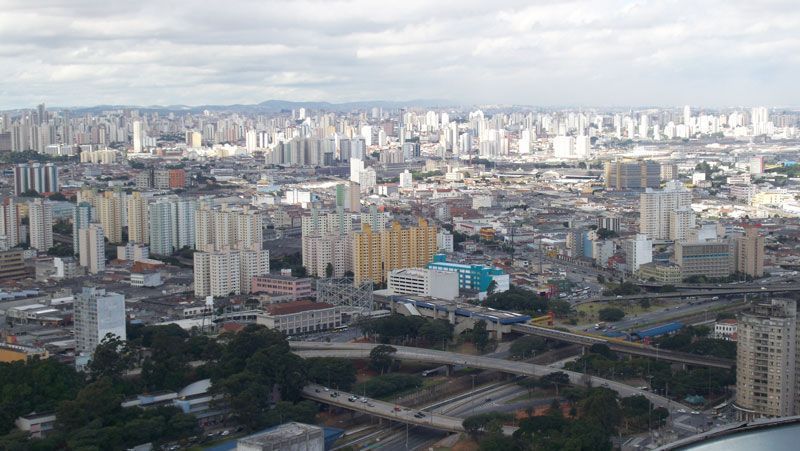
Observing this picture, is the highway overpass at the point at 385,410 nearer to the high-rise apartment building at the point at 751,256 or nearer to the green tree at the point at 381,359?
the green tree at the point at 381,359

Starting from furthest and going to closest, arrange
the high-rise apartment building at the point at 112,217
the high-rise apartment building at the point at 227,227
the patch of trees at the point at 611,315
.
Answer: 1. the high-rise apartment building at the point at 112,217
2. the high-rise apartment building at the point at 227,227
3. the patch of trees at the point at 611,315

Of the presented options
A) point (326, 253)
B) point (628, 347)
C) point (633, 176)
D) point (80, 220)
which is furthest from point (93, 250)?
point (633, 176)

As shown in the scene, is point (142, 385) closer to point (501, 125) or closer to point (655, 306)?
point (655, 306)

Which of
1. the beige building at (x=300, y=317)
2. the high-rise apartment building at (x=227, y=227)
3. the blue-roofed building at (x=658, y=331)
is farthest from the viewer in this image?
the high-rise apartment building at (x=227, y=227)

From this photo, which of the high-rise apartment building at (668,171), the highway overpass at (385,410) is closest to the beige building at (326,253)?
the highway overpass at (385,410)

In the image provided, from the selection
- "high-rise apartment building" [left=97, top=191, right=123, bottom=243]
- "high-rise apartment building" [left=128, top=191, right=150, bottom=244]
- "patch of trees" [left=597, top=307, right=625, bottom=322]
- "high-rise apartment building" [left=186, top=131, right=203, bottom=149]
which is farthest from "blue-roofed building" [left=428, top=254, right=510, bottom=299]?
"high-rise apartment building" [left=186, top=131, right=203, bottom=149]

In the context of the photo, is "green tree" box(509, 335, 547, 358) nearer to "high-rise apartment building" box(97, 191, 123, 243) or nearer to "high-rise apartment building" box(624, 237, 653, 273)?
"high-rise apartment building" box(624, 237, 653, 273)

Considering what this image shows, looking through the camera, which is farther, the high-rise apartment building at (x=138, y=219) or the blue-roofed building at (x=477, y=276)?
the high-rise apartment building at (x=138, y=219)
